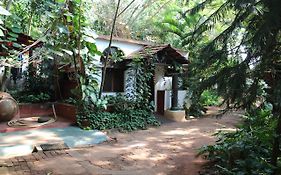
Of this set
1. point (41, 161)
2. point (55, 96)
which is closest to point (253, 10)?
→ point (41, 161)

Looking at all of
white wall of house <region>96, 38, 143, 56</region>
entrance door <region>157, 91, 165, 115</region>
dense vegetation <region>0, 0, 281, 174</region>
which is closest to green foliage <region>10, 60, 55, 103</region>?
white wall of house <region>96, 38, 143, 56</region>

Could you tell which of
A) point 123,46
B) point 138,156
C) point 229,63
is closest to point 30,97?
point 123,46

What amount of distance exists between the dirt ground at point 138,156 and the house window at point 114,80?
2.73 meters

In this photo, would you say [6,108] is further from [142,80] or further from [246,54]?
[246,54]

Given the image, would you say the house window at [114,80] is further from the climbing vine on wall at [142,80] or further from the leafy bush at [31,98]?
the leafy bush at [31,98]

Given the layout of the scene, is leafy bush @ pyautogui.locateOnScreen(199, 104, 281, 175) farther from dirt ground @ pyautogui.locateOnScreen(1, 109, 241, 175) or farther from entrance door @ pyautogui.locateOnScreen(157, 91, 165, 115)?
entrance door @ pyautogui.locateOnScreen(157, 91, 165, 115)

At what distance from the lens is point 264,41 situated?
3.26 metres

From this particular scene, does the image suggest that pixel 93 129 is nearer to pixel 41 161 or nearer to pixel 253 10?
pixel 41 161

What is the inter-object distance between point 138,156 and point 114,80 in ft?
17.4

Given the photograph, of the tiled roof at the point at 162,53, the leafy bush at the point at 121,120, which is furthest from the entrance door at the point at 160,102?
the leafy bush at the point at 121,120

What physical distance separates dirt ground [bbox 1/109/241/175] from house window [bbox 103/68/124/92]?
107 inches

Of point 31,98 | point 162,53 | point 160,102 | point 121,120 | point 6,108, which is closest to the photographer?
point 6,108

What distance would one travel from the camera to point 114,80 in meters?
11.1

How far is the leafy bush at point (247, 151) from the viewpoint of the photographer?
426cm
